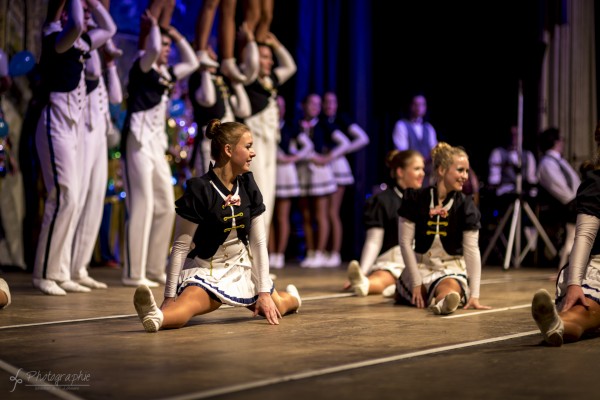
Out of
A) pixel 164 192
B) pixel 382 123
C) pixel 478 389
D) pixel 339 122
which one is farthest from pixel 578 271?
pixel 382 123

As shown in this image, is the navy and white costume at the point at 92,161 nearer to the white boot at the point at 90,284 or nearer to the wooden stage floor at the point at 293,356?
the white boot at the point at 90,284

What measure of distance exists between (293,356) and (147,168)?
3.30 meters

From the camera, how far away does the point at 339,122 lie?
9.20m

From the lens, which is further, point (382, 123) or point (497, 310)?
point (382, 123)

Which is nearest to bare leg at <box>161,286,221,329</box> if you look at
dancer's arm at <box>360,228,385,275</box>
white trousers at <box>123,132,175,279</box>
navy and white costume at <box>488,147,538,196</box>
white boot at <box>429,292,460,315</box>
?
white boot at <box>429,292,460,315</box>

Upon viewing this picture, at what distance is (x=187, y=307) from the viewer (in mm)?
3658

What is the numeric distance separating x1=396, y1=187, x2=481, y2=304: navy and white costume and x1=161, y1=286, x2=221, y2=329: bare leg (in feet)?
4.19

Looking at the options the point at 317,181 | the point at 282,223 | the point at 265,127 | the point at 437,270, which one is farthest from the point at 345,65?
the point at 437,270

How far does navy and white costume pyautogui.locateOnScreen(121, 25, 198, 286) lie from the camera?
5898mm

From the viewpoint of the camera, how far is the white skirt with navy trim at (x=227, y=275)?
378 centimetres

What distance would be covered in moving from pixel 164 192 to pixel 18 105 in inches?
105

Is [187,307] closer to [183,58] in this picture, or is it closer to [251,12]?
[183,58]

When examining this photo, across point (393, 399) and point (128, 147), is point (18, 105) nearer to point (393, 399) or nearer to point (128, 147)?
point (128, 147)

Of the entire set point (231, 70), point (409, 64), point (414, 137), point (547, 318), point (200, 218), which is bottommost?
point (547, 318)
